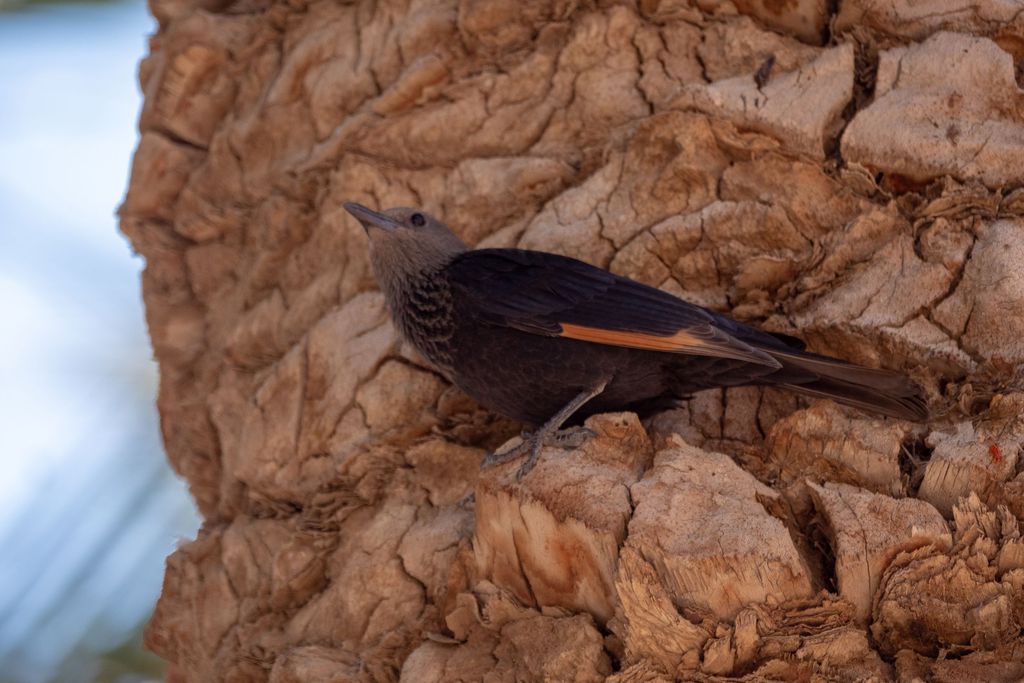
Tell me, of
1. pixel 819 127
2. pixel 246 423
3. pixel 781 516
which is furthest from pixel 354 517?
pixel 819 127

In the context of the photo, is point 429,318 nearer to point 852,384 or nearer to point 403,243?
point 403,243

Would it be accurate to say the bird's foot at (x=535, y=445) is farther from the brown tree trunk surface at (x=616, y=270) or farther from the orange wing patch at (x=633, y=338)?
the orange wing patch at (x=633, y=338)

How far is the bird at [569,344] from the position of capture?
3.36 m

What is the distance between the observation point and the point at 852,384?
3.25 meters

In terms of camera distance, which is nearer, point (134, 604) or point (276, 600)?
point (276, 600)

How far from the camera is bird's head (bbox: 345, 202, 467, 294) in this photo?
12.9 ft

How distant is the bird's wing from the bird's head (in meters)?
0.19

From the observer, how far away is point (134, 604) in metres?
5.05

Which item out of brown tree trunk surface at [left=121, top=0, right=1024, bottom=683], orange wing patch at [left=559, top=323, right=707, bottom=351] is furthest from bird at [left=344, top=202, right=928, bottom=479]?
brown tree trunk surface at [left=121, top=0, right=1024, bottom=683]

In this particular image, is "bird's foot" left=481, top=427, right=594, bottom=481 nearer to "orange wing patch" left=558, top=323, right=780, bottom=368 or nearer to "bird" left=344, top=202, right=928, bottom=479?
"bird" left=344, top=202, right=928, bottom=479

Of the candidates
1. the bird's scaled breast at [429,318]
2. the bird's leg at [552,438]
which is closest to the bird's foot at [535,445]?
the bird's leg at [552,438]

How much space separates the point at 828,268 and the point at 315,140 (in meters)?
2.28

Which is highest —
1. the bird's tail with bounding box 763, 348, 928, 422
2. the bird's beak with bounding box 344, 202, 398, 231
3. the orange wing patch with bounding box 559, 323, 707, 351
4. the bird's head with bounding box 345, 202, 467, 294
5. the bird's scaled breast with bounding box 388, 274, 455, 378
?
the bird's beak with bounding box 344, 202, 398, 231

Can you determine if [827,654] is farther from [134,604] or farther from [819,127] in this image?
[134,604]
